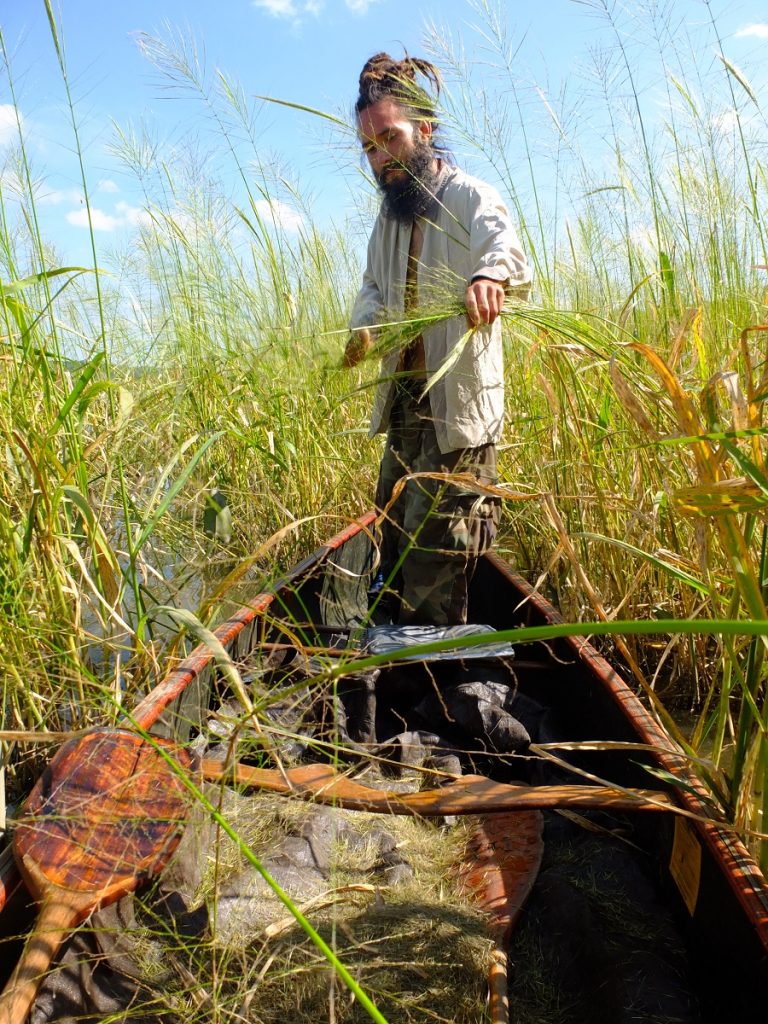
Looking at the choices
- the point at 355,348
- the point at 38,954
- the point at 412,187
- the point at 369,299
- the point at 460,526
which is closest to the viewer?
the point at 38,954

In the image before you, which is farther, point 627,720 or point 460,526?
point 460,526

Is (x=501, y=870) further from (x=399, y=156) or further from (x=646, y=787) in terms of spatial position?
(x=399, y=156)

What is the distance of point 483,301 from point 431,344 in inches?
29.2

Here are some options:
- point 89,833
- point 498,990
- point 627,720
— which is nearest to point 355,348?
point 627,720

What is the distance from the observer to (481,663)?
1978 millimetres

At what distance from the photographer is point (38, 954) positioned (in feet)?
2.87

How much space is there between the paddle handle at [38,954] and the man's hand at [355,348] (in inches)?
63.4

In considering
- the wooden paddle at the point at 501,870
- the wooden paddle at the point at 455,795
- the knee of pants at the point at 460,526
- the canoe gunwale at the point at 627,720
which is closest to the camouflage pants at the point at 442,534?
the knee of pants at the point at 460,526

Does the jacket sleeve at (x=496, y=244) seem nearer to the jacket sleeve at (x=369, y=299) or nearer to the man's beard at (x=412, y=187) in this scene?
the man's beard at (x=412, y=187)

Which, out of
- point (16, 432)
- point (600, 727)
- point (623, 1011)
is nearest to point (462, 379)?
point (600, 727)

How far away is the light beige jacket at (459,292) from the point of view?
2.34 meters

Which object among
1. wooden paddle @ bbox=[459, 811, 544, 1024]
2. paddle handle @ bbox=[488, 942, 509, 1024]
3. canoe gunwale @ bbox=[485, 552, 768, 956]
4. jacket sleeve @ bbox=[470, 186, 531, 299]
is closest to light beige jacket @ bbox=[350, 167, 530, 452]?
jacket sleeve @ bbox=[470, 186, 531, 299]

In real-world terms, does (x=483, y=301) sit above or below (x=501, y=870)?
above

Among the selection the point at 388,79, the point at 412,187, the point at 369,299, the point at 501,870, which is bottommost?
the point at 501,870
